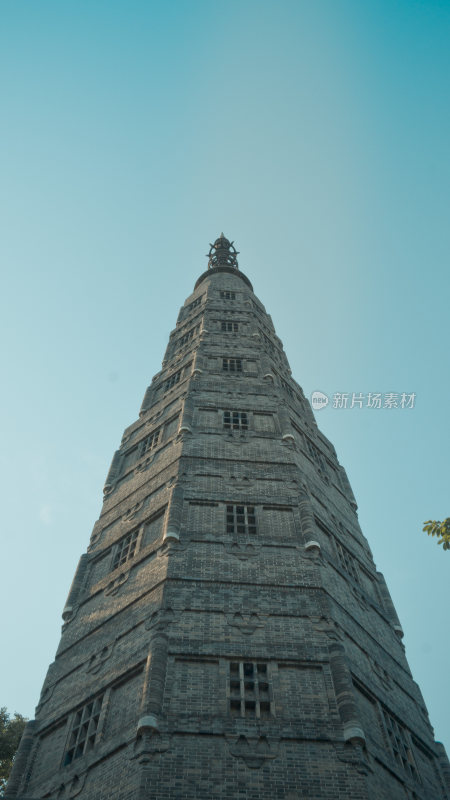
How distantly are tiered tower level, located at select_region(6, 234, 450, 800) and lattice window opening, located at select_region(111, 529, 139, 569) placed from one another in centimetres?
7

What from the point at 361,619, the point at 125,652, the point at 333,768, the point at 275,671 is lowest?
the point at 333,768

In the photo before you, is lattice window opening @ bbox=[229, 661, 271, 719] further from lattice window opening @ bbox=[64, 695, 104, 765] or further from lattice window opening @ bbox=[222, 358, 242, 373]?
lattice window opening @ bbox=[222, 358, 242, 373]

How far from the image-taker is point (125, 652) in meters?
15.6

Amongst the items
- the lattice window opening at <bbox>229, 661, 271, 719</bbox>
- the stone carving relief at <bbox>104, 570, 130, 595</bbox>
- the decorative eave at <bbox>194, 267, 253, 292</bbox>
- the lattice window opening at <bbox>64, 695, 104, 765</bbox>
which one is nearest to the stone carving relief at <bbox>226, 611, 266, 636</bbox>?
the lattice window opening at <bbox>229, 661, 271, 719</bbox>

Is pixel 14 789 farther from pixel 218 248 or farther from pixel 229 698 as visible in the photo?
pixel 218 248

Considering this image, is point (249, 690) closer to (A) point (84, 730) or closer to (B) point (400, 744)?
(A) point (84, 730)

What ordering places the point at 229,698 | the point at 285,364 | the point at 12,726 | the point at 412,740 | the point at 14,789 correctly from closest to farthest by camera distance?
the point at 229,698, the point at 14,789, the point at 412,740, the point at 12,726, the point at 285,364

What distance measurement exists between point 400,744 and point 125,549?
30.4 feet

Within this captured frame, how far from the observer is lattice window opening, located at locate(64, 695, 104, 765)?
47.3 ft

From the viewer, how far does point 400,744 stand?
51.6ft

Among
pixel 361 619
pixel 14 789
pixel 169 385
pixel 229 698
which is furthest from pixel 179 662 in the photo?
pixel 169 385

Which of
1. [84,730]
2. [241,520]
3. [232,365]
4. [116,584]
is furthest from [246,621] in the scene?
[232,365]

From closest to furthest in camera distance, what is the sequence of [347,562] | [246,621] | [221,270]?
[246,621], [347,562], [221,270]

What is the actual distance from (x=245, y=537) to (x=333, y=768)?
22.1 feet
